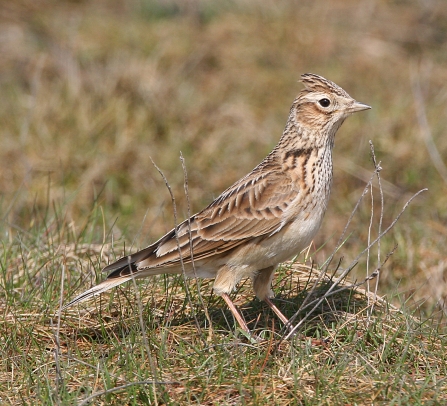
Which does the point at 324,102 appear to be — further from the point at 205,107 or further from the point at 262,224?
the point at 205,107

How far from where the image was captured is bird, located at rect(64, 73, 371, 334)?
4984mm

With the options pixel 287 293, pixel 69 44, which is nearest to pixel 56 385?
pixel 287 293

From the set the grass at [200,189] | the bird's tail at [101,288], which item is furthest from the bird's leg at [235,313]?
the bird's tail at [101,288]

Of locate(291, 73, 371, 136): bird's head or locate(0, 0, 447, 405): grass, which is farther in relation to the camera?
locate(291, 73, 371, 136): bird's head

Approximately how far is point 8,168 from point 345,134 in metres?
3.78

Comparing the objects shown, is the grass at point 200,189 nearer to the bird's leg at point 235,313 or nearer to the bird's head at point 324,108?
the bird's leg at point 235,313

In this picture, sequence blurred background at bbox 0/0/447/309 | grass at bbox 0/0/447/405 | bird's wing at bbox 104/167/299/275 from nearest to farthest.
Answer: grass at bbox 0/0/447/405 < bird's wing at bbox 104/167/299/275 < blurred background at bbox 0/0/447/309

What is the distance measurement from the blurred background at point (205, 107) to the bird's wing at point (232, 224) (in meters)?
1.38

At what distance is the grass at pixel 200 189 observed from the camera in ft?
14.5

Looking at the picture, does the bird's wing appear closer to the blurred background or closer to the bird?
the bird

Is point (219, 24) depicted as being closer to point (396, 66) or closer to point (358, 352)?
point (396, 66)

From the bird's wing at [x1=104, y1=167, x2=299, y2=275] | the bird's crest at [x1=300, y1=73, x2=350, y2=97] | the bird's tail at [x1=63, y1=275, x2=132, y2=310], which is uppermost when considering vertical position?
the bird's crest at [x1=300, y1=73, x2=350, y2=97]

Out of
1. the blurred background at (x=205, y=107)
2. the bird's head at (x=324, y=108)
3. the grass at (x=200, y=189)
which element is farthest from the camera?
the blurred background at (x=205, y=107)

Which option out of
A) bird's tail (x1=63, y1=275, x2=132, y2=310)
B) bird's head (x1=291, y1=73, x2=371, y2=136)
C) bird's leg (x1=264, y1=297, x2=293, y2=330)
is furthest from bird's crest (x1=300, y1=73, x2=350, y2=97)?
bird's tail (x1=63, y1=275, x2=132, y2=310)
